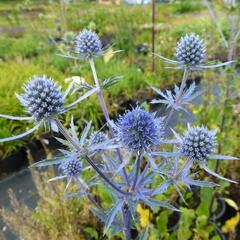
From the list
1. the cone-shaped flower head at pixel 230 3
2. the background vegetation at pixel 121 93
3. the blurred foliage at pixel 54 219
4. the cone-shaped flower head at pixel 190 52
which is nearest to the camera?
the cone-shaped flower head at pixel 190 52

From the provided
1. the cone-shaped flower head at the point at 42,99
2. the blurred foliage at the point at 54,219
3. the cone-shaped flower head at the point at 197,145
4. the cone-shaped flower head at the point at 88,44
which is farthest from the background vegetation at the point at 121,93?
the cone-shaped flower head at the point at 42,99

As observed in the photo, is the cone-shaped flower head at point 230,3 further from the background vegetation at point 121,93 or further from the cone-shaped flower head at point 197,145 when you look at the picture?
the cone-shaped flower head at point 197,145

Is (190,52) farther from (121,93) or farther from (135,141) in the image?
(121,93)

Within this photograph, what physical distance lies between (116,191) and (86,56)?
519 mm

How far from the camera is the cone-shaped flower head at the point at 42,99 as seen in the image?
0.90 m

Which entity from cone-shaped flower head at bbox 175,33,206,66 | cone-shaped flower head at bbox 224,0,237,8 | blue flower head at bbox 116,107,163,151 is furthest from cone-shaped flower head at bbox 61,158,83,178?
cone-shaped flower head at bbox 224,0,237,8

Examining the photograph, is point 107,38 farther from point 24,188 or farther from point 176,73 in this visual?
point 24,188

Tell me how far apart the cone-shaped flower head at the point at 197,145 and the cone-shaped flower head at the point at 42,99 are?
0.38 m

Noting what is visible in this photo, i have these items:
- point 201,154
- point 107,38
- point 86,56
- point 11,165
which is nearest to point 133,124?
point 201,154

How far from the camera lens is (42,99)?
0.90 m

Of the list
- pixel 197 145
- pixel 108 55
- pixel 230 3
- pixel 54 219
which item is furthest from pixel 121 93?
pixel 197 145

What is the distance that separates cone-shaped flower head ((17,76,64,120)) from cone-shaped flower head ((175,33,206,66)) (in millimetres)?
440

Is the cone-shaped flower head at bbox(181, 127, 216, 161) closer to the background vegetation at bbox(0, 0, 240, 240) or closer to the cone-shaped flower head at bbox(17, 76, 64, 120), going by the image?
the cone-shaped flower head at bbox(17, 76, 64, 120)

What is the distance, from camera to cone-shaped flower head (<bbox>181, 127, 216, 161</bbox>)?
98cm
